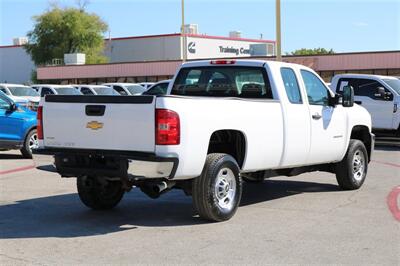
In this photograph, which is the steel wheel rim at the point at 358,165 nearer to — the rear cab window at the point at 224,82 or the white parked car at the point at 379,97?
the rear cab window at the point at 224,82

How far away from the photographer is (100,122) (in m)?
6.97

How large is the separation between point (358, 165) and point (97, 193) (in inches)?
172

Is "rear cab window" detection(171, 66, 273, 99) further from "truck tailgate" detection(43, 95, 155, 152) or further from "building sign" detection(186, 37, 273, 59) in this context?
"building sign" detection(186, 37, 273, 59)

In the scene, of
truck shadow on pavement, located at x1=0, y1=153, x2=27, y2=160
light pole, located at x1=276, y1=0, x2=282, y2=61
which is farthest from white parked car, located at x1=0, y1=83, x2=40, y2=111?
light pole, located at x1=276, y1=0, x2=282, y2=61

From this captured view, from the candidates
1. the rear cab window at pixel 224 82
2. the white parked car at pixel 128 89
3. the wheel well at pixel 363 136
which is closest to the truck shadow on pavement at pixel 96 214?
the wheel well at pixel 363 136

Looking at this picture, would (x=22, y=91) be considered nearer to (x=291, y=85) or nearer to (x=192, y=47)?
(x=291, y=85)

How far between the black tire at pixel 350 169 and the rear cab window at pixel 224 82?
215cm

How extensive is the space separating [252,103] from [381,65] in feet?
117

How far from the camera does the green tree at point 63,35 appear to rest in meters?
76.2

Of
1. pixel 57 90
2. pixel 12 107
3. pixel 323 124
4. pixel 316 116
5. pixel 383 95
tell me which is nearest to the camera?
pixel 316 116

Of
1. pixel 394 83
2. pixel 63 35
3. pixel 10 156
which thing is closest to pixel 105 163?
pixel 10 156

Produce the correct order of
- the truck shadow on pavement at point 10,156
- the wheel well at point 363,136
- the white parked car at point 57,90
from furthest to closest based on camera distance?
the white parked car at point 57,90 < the truck shadow on pavement at point 10,156 < the wheel well at point 363,136

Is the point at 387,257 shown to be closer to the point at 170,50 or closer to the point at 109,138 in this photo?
the point at 109,138

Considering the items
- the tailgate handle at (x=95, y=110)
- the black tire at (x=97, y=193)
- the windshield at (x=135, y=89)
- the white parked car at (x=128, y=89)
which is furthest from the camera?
the windshield at (x=135, y=89)
